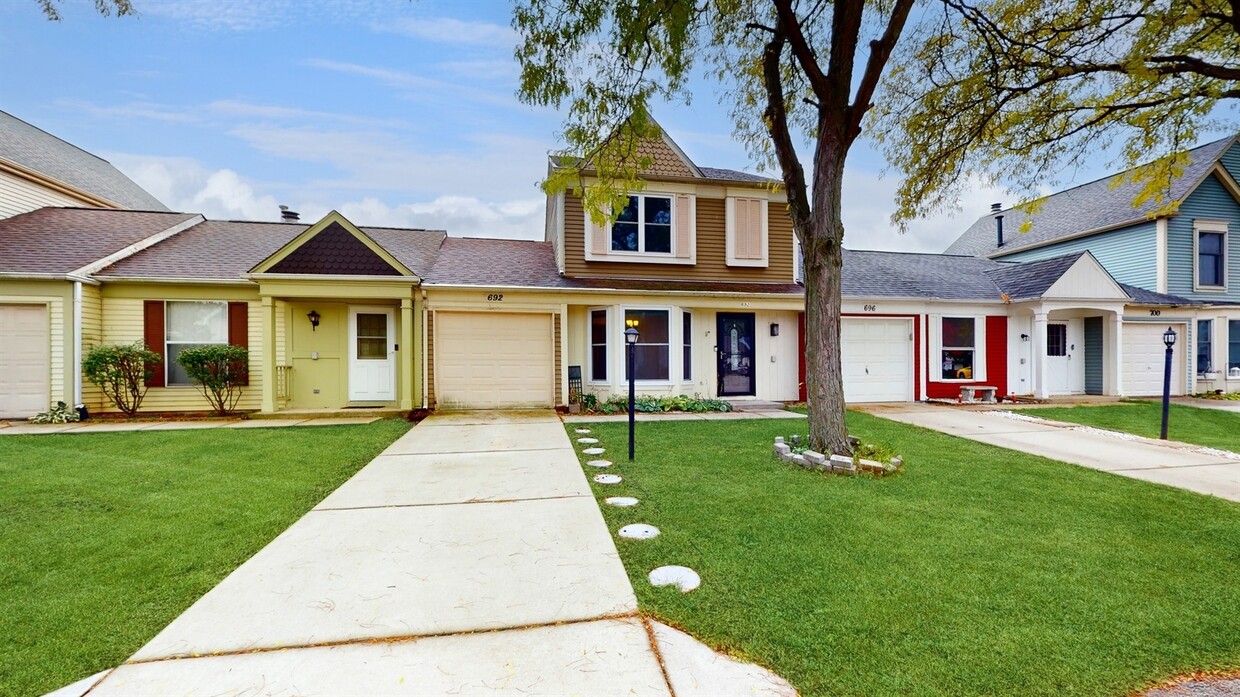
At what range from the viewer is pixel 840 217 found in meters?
5.52

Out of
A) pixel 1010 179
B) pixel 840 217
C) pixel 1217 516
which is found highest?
pixel 1010 179

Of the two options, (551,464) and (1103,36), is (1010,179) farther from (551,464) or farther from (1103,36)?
(551,464)

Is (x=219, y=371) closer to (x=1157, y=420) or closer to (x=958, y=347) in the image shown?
(x=958, y=347)

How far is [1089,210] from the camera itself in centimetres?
1498

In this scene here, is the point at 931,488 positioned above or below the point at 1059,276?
below

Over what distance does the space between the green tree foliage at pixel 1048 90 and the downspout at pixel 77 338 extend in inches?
555

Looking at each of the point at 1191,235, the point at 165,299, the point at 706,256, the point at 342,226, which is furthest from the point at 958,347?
the point at 165,299

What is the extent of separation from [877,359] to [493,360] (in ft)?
29.5

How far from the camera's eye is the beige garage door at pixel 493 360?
9.73 meters

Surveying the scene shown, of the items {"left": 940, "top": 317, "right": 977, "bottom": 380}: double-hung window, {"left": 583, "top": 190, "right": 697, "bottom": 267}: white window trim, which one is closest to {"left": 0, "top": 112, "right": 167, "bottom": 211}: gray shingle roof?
{"left": 583, "top": 190, "right": 697, "bottom": 267}: white window trim

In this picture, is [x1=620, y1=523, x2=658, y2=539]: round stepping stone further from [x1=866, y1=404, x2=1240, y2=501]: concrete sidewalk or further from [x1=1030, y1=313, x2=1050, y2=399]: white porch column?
[x1=1030, y1=313, x2=1050, y2=399]: white porch column

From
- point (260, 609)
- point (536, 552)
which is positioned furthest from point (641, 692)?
point (260, 609)

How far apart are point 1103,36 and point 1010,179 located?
6.18 ft

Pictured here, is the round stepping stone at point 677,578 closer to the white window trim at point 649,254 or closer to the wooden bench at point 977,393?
the white window trim at point 649,254
